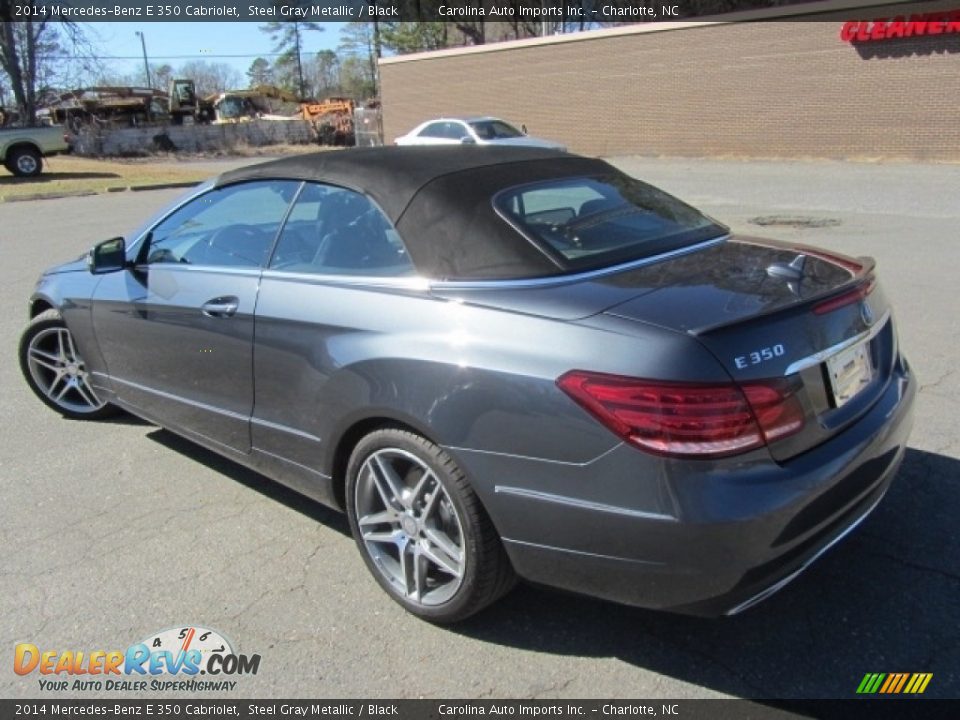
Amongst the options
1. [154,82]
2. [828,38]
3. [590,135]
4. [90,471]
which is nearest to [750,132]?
[828,38]

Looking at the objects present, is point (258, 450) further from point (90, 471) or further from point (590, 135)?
point (590, 135)

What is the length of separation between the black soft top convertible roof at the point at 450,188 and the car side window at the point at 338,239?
52 millimetres

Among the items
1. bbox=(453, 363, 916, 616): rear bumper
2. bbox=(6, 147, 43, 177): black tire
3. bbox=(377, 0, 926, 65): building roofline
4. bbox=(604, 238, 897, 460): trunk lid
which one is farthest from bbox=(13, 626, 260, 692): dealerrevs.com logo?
bbox=(6, 147, 43, 177): black tire

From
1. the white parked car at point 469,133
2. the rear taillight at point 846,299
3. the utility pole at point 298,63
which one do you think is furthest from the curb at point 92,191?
the utility pole at point 298,63

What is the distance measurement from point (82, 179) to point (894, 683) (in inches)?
1034

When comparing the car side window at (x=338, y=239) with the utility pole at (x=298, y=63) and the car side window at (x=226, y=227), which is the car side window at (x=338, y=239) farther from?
the utility pole at (x=298, y=63)

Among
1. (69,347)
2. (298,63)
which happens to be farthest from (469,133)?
(298,63)

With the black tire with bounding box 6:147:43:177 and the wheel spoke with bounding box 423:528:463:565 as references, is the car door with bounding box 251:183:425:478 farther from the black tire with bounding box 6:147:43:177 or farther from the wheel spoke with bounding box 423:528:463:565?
the black tire with bounding box 6:147:43:177

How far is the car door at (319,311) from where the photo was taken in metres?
2.86

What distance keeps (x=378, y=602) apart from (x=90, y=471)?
2.09 metres

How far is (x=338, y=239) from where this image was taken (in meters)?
3.21

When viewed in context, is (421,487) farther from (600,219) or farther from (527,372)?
(600,219)

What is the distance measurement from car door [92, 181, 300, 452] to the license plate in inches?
87.7

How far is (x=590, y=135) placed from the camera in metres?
29.9
